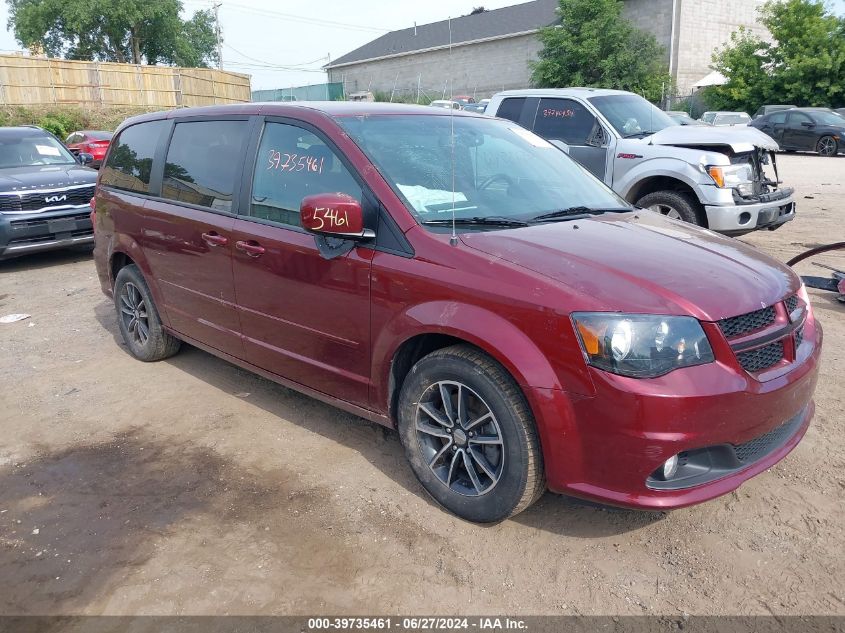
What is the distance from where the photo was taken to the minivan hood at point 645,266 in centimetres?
272

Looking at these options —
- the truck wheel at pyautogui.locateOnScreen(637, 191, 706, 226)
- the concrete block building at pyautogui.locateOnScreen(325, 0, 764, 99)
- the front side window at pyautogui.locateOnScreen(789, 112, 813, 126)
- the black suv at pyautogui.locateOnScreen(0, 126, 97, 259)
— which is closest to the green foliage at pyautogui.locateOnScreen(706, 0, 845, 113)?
the concrete block building at pyautogui.locateOnScreen(325, 0, 764, 99)

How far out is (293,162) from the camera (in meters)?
3.87

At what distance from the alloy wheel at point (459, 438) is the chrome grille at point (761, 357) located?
1.01 m

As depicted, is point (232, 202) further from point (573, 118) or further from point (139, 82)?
point (139, 82)

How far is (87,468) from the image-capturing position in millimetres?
3883

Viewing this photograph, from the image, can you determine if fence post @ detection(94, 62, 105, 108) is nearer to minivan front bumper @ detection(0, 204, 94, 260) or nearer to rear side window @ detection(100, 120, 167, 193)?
minivan front bumper @ detection(0, 204, 94, 260)

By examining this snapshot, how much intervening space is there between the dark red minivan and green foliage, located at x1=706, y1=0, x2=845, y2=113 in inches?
1342

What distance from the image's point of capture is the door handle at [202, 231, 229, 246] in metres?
4.16

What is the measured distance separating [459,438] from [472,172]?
56.7 inches

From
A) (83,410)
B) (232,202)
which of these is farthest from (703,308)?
(83,410)

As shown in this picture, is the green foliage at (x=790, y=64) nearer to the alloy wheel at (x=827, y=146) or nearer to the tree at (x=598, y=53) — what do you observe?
the tree at (x=598, y=53)

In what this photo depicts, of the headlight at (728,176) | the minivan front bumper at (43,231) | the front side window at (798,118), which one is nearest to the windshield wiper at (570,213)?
the headlight at (728,176)

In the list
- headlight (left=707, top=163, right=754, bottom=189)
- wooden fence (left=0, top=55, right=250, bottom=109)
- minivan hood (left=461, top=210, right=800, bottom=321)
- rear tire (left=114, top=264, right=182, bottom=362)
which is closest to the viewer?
minivan hood (left=461, top=210, right=800, bottom=321)

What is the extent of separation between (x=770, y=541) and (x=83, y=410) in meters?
4.12
